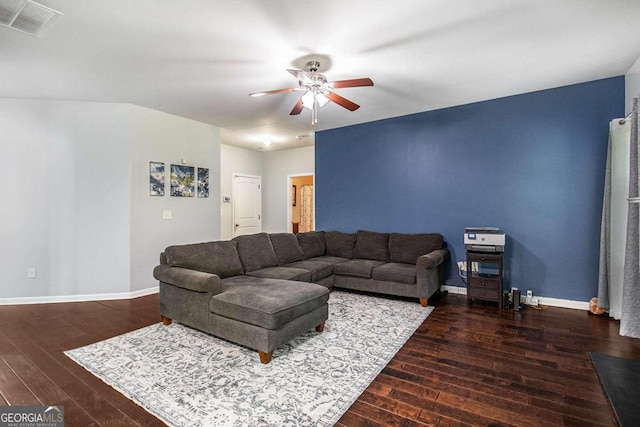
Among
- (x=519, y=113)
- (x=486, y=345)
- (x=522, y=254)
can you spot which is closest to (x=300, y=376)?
(x=486, y=345)

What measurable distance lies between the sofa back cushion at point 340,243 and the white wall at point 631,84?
3.75 m

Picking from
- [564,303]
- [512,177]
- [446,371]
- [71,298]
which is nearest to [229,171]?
[71,298]

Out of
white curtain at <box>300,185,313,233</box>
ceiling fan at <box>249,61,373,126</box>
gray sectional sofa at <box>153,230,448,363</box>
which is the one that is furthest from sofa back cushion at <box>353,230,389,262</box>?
white curtain at <box>300,185,313,233</box>

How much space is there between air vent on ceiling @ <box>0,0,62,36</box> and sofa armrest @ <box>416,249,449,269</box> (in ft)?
13.6

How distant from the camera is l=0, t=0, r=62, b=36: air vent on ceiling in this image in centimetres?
214

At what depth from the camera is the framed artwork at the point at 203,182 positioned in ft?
17.2

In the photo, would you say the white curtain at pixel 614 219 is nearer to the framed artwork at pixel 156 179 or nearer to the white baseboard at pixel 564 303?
the white baseboard at pixel 564 303

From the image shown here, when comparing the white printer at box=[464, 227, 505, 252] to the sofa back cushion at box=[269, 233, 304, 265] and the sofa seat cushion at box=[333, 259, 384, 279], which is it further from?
the sofa back cushion at box=[269, 233, 304, 265]

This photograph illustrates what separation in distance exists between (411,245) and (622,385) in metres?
3.09

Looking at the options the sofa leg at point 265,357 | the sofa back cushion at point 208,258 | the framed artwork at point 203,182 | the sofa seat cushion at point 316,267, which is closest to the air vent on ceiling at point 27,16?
the sofa back cushion at point 208,258

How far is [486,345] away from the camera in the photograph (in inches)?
108

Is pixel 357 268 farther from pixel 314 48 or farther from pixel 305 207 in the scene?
pixel 305 207

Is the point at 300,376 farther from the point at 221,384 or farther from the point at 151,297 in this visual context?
the point at 151,297

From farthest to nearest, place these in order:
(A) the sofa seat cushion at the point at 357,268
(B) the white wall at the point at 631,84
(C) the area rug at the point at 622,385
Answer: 1. (A) the sofa seat cushion at the point at 357,268
2. (B) the white wall at the point at 631,84
3. (C) the area rug at the point at 622,385
